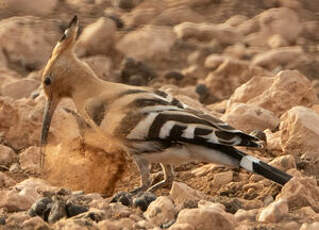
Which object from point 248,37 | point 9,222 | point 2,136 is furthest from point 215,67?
point 9,222

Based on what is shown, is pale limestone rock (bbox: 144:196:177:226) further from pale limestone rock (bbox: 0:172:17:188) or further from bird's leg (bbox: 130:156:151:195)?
pale limestone rock (bbox: 0:172:17:188)

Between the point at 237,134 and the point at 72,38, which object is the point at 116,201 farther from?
the point at 72,38

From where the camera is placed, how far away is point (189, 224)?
5395mm

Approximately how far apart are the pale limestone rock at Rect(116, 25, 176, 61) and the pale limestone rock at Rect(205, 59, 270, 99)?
32.8 inches

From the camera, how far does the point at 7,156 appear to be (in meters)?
8.12

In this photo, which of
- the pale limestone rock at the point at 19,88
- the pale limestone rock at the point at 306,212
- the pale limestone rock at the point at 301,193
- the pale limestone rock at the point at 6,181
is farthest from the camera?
the pale limestone rock at the point at 19,88

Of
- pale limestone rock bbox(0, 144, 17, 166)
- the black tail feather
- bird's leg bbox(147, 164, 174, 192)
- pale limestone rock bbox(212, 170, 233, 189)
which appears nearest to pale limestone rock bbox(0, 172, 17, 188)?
pale limestone rock bbox(0, 144, 17, 166)

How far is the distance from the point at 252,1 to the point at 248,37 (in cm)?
83

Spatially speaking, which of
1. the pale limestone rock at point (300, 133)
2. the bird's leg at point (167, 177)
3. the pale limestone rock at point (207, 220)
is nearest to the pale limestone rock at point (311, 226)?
the pale limestone rock at point (207, 220)

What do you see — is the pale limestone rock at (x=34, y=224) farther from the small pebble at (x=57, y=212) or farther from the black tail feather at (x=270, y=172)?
the black tail feather at (x=270, y=172)

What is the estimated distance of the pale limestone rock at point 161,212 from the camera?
5679 millimetres

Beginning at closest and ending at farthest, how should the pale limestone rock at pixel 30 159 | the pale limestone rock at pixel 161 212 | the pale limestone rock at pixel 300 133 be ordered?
the pale limestone rock at pixel 161 212 < the pale limestone rock at pixel 300 133 < the pale limestone rock at pixel 30 159

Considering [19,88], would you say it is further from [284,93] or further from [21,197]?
[21,197]

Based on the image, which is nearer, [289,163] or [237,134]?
[237,134]
